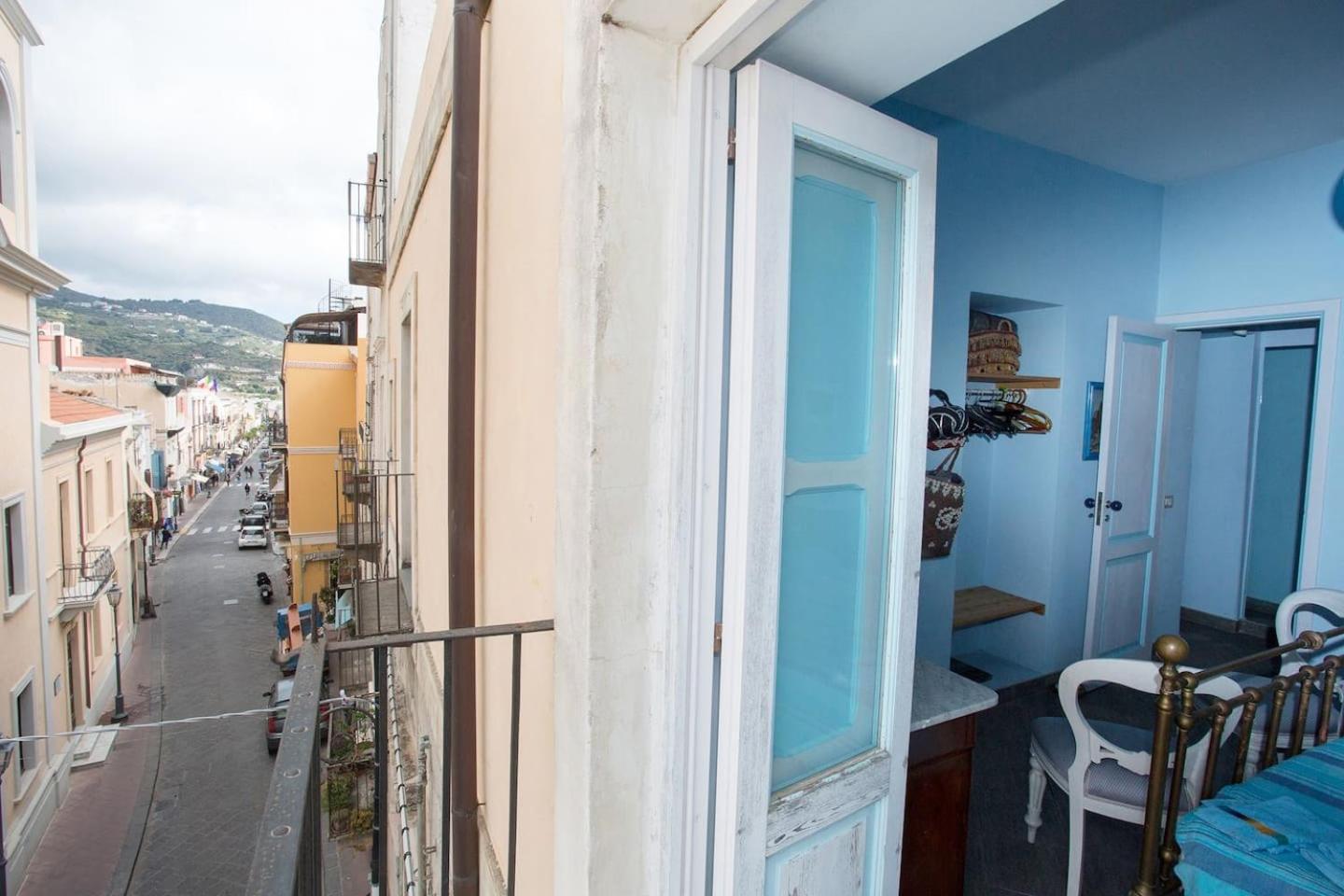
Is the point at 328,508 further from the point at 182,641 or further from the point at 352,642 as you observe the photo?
the point at 352,642

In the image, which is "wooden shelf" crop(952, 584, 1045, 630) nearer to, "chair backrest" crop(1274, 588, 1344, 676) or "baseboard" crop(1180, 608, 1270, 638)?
"chair backrest" crop(1274, 588, 1344, 676)

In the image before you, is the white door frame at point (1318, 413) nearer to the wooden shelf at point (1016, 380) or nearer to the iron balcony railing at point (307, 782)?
the wooden shelf at point (1016, 380)

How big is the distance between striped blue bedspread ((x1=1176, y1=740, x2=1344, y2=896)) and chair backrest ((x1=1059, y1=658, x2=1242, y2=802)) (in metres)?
0.37

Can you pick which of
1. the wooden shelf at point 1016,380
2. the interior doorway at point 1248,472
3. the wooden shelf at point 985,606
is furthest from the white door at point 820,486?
the interior doorway at point 1248,472

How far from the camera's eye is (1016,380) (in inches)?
167

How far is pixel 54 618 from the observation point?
8188 millimetres

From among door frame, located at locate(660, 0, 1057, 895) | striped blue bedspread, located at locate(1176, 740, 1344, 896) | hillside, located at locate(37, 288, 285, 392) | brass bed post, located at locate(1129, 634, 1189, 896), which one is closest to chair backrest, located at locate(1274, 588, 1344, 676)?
striped blue bedspread, located at locate(1176, 740, 1344, 896)

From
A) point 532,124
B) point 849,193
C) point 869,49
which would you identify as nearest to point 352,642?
point 532,124

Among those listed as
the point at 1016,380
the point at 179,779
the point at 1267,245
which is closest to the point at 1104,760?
the point at 1016,380

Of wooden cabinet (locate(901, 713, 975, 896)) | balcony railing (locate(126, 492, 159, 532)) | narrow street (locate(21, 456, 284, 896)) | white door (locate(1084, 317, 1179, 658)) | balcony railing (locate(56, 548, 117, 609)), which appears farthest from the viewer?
balcony railing (locate(126, 492, 159, 532))

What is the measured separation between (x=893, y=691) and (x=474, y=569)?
1.43m

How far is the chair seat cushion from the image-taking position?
85.3 inches

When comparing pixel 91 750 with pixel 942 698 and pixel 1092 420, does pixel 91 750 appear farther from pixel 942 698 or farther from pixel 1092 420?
pixel 1092 420

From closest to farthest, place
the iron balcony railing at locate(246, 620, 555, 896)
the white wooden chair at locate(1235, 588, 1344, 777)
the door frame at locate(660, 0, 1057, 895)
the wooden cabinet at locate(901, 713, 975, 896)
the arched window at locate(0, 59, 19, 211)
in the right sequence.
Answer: the iron balcony railing at locate(246, 620, 555, 896)
the door frame at locate(660, 0, 1057, 895)
the wooden cabinet at locate(901, 713, 975, 896)
the white wooden chair at locate(1235, 588, 1344, 777)
the arched window at locate(0, 59, 19, 211)
